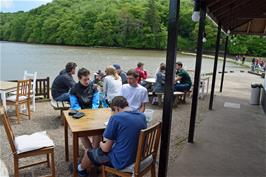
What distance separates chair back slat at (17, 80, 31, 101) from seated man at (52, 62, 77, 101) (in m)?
0.52

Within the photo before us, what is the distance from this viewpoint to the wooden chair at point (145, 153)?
2.23m

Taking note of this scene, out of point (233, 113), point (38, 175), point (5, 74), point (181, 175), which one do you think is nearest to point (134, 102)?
point (181, 175)

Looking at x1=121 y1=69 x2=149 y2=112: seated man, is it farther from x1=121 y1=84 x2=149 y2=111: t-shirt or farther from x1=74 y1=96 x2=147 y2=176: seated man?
x1=74 y1=96 x2=147 y2=176: seated man

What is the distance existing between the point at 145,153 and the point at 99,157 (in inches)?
19.9

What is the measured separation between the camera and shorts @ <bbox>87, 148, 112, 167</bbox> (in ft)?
8.23

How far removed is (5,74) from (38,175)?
68.0ft

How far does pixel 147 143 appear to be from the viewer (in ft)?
7.65

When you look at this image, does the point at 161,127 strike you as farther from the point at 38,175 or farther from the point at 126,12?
the point at 126,12

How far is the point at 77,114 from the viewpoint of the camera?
3182mm

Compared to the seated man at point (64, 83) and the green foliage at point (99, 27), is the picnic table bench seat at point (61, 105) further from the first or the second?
the green foliage at point (99, 27)

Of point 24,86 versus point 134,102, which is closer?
point 134,102

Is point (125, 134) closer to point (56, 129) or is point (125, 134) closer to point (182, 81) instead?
point (56, 129)

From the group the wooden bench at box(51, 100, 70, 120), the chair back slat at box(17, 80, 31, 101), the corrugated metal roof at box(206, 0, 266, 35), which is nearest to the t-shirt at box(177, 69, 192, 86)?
the corrugated metal roof at box(206, 0, 266, 35)

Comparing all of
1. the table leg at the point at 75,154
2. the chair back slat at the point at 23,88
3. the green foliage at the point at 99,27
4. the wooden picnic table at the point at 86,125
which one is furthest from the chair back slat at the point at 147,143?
the green foliage at the point at 99,27
